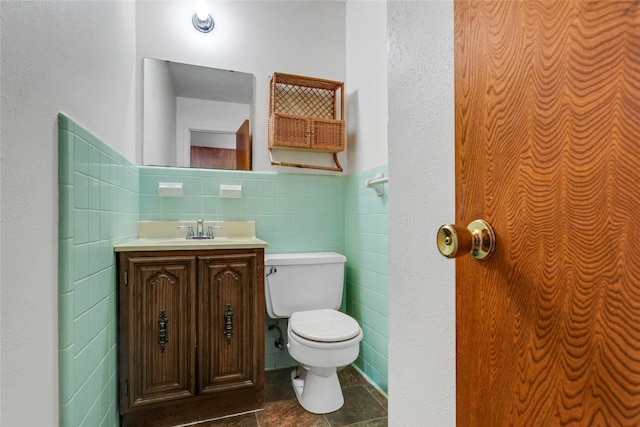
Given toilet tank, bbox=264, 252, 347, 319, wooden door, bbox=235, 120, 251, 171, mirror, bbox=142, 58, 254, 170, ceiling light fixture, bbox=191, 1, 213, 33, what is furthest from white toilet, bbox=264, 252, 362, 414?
ceiling light fixture, bbox=191, 1, 213, 33

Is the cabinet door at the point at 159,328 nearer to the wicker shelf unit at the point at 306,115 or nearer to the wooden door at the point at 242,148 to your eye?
the wooden door at the point at 242,148

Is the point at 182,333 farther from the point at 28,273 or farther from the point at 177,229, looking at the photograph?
the point at 28,273

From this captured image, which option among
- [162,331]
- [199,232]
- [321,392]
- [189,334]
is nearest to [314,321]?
[321,392]

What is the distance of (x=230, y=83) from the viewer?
2088 mm

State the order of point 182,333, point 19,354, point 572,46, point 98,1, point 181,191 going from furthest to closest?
point 181,191, point 182,333, point 98,1, point 19,354, point 572,46

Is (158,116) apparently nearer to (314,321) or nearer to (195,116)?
Answer: (195,116)

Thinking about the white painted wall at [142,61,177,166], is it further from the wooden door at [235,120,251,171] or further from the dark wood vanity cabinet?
the dark wood vanity cabinet

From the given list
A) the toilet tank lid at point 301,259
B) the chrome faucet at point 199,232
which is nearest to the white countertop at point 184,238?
the chrome faucet at point 199,232

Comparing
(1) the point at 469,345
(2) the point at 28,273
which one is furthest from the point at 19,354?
(1) the point at 469,345

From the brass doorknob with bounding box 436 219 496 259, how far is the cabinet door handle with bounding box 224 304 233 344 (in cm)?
138

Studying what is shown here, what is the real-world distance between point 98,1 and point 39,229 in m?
1.01

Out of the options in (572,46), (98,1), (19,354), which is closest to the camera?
(572,46)

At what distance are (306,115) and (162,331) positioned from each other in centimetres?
159

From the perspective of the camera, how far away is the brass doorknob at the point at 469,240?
0.40 metres
